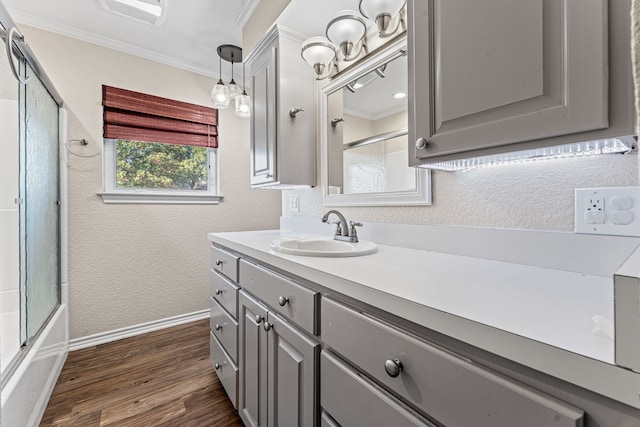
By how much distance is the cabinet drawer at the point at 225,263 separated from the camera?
1386mm

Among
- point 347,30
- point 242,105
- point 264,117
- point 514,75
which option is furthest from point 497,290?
point 242,105

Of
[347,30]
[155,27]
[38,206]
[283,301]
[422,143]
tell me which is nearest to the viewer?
[422,143]

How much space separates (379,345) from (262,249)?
691 millimetres

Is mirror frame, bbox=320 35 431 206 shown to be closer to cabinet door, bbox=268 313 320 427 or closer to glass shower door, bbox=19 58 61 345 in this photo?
cabinet door, bbox=268 313 320 427

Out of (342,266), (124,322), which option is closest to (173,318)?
(124,322)

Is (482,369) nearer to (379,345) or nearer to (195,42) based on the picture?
(379,345)

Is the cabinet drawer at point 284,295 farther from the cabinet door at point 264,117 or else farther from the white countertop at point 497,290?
the cabinet door at point 264,117

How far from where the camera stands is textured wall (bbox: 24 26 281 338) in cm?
210

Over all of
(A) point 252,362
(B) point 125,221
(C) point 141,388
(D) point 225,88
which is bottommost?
(C) point 141,388

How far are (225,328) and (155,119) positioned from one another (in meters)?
1.91

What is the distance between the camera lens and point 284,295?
96cm

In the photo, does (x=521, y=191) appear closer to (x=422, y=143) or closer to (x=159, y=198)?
(x=422, y=143)

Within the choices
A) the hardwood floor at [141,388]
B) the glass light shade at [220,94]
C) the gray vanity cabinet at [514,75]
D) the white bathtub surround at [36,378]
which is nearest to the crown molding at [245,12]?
the glass light shade at [220,94]

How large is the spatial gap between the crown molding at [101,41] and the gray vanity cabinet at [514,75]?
2380 mm
